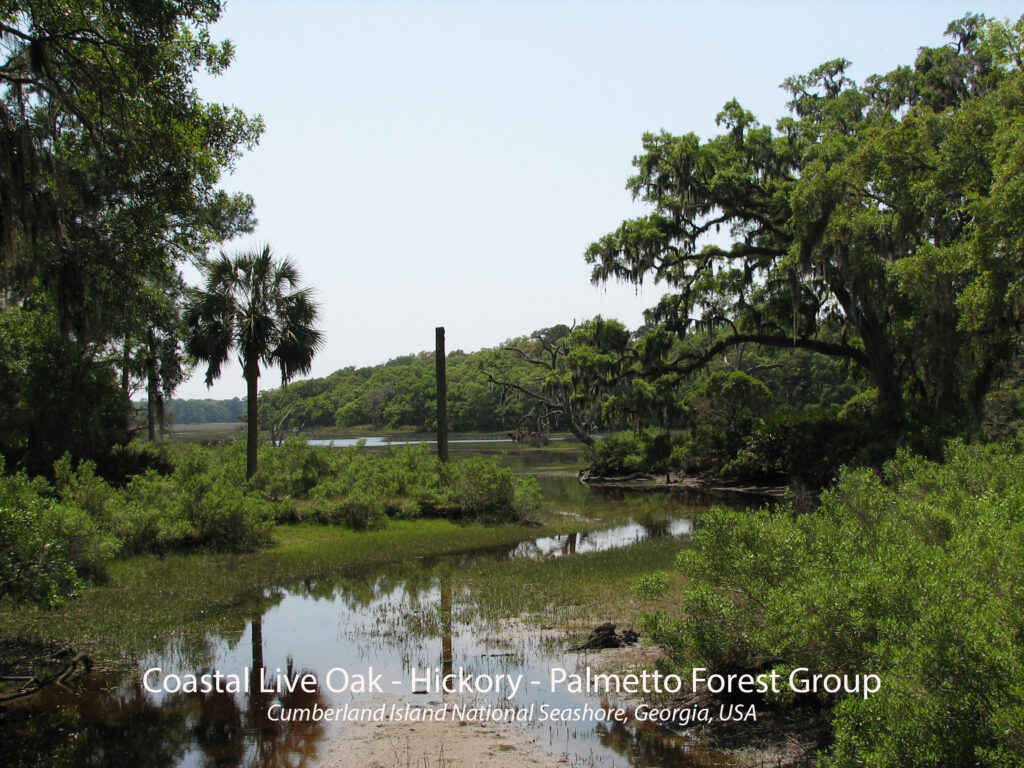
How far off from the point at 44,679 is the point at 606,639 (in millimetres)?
6076

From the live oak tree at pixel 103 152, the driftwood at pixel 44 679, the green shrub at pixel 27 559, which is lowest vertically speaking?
the driftwood at pixel 44 679

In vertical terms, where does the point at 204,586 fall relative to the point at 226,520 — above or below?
below

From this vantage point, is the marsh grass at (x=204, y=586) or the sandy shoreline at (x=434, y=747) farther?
the marsh grass at (x=204, y=586)

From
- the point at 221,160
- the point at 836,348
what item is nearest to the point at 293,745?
the point at 221,160

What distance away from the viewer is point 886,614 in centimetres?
561

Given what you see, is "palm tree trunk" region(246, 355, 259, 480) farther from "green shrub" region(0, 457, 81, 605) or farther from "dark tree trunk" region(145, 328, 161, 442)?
"green shrub" region(0, 457, 81, 605)

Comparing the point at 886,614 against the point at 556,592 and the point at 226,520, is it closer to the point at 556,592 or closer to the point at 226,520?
the point at 556,592

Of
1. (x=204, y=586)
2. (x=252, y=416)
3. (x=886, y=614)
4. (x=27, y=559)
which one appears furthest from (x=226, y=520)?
(x=886, y=614)

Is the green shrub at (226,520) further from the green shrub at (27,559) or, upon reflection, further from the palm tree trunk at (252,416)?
the green shrub at (27,559)

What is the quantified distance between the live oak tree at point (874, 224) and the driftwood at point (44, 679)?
15.8 metres

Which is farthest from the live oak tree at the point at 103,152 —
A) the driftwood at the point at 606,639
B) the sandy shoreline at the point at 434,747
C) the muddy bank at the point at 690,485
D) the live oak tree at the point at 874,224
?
the muddy bank at the point at 690,485

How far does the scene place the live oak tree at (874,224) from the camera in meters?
17.9

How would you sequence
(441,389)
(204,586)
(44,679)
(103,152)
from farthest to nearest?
(441,389)
(204,586)
(103,152)
(44,679)

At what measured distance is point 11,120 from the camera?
32.7 ft
